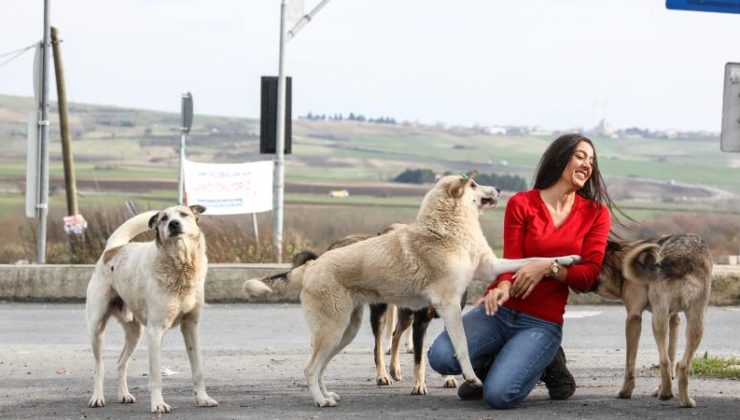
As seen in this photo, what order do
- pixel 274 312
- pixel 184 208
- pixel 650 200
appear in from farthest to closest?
pixel 650 200 → pixel 274 312 → pixel 184 208

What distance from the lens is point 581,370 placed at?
11.8 meters

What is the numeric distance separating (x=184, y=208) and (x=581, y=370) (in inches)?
147

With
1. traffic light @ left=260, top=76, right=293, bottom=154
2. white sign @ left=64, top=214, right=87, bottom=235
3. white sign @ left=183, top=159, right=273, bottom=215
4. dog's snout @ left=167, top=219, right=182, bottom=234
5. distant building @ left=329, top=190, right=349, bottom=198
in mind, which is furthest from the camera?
distant building @ left=329, top=190, right=349, bottom=198

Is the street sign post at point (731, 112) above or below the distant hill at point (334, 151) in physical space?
above

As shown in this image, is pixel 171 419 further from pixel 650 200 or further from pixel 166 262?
pixel 650 200

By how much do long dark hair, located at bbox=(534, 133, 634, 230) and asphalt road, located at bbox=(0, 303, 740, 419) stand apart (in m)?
1.42

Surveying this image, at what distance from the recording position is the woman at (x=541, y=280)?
981cm

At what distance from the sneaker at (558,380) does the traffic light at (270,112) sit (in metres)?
16.0

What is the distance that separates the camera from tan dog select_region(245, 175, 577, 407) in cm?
967

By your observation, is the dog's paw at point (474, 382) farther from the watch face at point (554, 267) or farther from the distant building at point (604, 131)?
the distant building at point (604, 131)

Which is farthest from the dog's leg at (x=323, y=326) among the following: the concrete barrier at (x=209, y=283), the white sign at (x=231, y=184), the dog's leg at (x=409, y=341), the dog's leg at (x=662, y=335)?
the white sign at (x=231, y=184)

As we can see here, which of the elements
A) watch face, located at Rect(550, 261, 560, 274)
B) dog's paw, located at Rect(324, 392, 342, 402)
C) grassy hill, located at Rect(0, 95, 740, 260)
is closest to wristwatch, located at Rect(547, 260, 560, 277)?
watch face, located at Rect(550, 261, 560, 274)

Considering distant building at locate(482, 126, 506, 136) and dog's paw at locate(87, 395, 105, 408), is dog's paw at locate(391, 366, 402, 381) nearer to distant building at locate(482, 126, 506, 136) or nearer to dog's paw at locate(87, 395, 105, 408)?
dog's paw at locate(87, 395, 105, 408)

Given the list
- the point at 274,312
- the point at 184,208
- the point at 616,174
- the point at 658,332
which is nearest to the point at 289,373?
the point at 184,208
